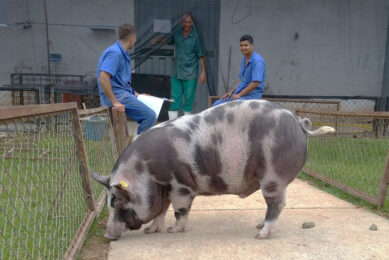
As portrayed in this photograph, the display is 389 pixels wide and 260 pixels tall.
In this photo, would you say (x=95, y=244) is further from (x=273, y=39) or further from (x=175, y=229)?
(x=273, y=39)

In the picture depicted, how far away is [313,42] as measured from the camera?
8891 mm

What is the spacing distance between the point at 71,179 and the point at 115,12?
5730mm

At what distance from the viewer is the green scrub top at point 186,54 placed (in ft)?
25.0

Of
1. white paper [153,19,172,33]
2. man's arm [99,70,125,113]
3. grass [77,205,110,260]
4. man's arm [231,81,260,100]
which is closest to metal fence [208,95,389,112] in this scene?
white paper [153,19,172,33]

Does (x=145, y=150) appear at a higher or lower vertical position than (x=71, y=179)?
higher

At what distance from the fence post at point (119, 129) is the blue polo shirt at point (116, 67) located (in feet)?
0.88

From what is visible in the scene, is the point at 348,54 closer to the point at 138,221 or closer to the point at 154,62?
the point at 154,62

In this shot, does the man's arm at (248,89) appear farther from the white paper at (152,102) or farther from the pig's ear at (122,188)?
the pig's ear at (122,188)

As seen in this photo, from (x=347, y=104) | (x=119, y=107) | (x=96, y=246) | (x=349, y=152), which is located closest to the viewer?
(x=96, y=246)

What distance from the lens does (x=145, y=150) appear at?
312cm

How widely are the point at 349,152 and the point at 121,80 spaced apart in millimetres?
3624

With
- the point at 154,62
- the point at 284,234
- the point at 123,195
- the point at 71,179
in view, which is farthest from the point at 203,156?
the point at 154,62

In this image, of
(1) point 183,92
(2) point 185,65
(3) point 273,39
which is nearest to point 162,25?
(2) point 185,65

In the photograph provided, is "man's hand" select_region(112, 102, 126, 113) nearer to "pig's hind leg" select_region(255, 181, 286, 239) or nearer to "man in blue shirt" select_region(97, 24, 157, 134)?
"man in blue shirt" select_region(97, 24, 157, 134)
